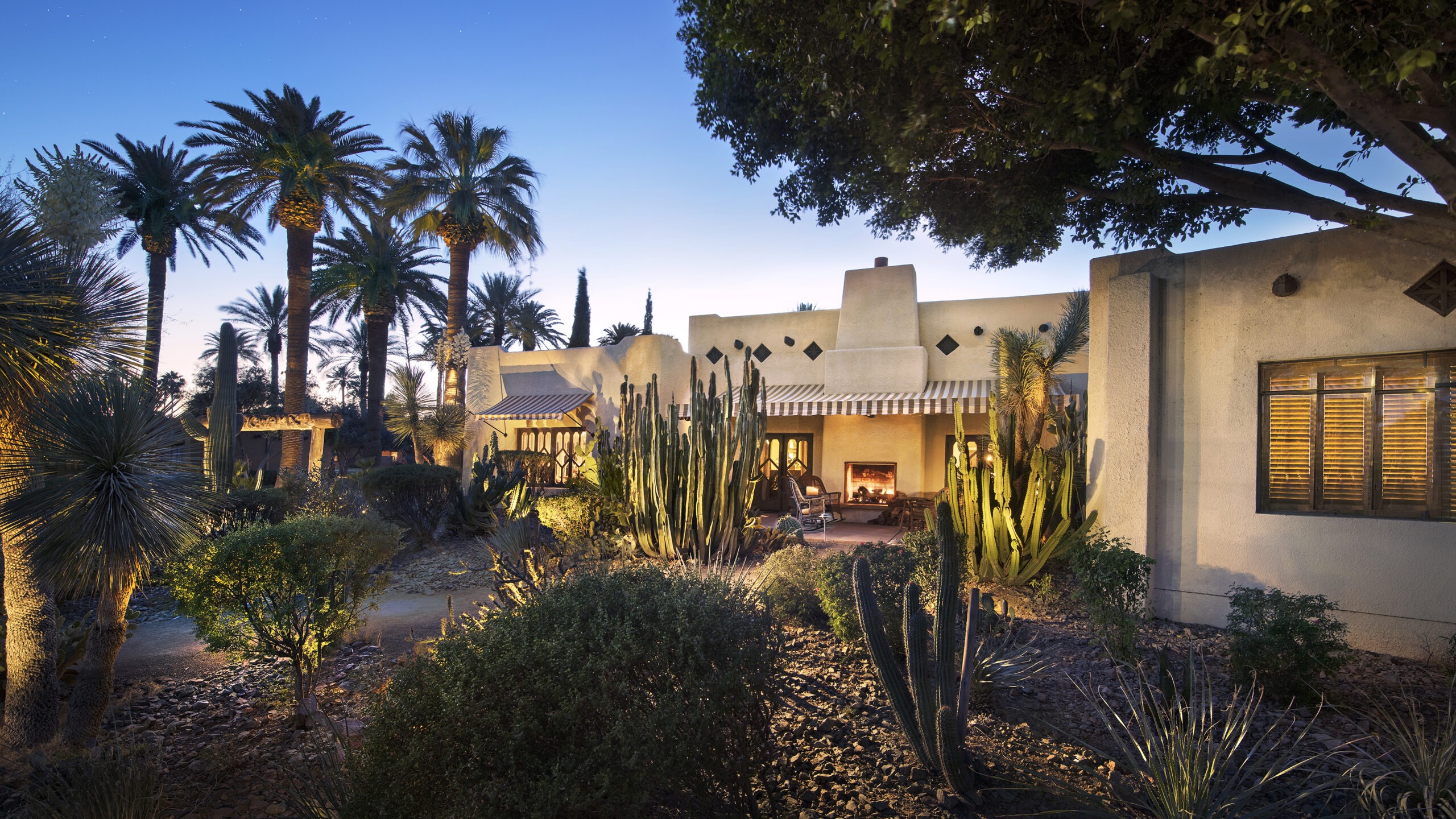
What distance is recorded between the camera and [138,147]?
2138cm

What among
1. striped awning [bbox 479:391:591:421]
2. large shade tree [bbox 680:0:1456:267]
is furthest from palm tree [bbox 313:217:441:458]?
large shade tree [bbox 680:0:1456:267]

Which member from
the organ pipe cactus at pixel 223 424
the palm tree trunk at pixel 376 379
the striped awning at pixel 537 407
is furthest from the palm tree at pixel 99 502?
the palm tree trunk at pixel 376 379

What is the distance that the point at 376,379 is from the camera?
77.3ft

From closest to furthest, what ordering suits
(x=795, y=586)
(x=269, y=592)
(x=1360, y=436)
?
(x=269, y=592) < (x=1360, y=436) < (x=795, y=586)

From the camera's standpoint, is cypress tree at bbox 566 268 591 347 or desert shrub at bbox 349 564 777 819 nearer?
desert shrub at bbox 349 564 777 819

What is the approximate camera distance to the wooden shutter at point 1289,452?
6.34 meters

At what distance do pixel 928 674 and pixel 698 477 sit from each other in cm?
545

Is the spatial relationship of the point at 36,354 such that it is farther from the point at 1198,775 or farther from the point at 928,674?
the point at 1198,775

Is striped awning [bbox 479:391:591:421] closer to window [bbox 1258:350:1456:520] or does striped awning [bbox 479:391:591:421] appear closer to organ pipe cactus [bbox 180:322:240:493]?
organ pipe cactus [bbox 180:322:240:493]

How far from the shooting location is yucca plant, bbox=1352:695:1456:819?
306cm

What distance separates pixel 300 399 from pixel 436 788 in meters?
20.6

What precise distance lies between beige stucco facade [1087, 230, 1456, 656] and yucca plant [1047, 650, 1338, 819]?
2529 millimetres

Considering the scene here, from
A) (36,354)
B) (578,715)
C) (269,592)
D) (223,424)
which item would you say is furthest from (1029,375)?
(223,424)

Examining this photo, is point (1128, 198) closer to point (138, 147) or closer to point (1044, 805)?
point (1044, 805)
